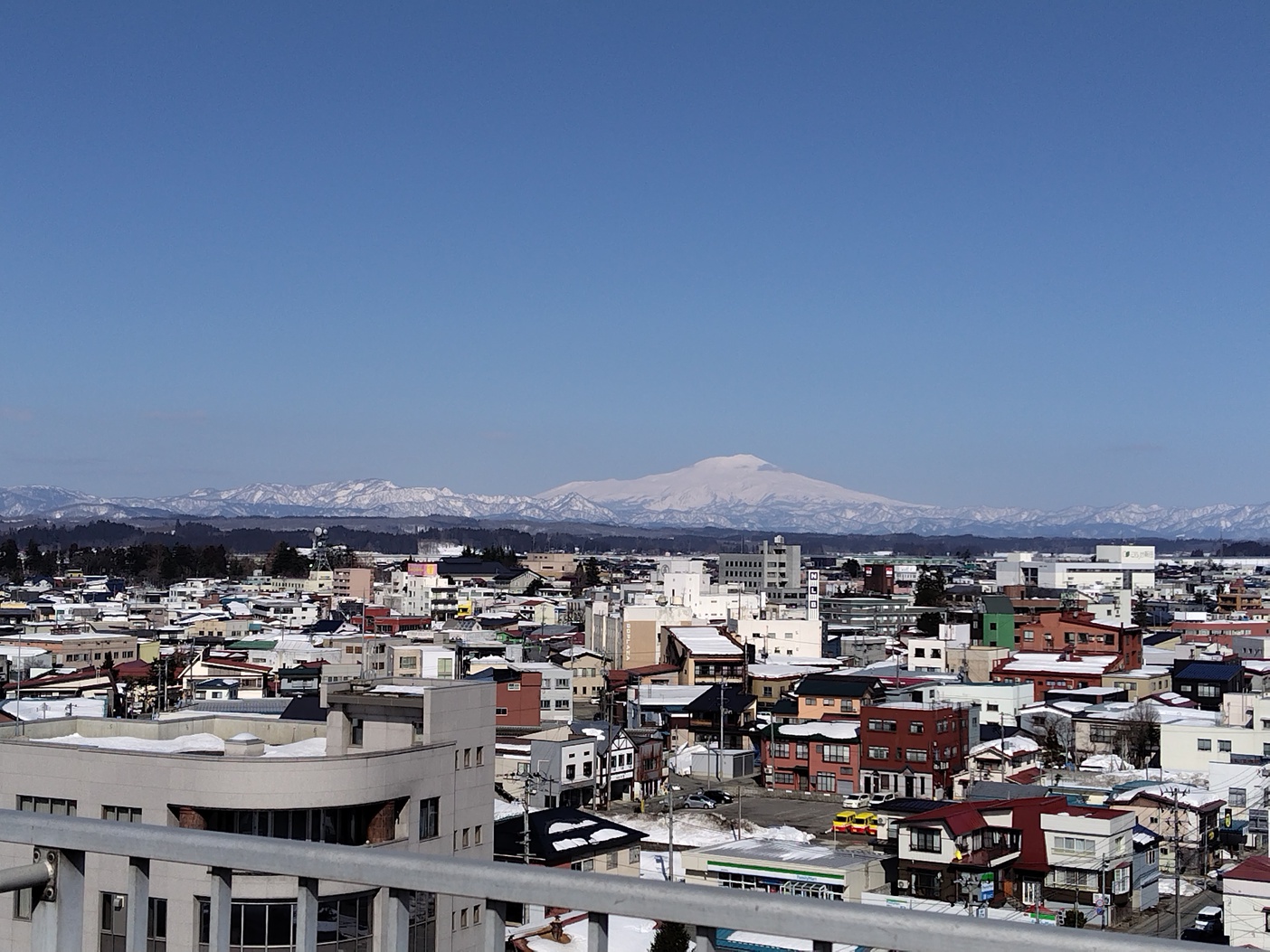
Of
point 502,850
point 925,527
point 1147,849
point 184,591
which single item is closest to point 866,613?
point 184,591

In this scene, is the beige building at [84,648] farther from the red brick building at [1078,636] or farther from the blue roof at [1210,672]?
the blue roof at [1210,672]

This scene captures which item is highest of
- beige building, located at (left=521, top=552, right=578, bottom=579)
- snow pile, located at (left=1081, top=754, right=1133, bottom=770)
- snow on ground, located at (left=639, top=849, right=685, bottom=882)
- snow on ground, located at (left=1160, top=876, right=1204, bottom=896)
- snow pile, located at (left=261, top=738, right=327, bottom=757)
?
snow pile, located at (left=261, top=738, right=327, bottom=757)

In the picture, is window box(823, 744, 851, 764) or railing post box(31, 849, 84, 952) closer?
railing post box(31, 849, 84, 952)

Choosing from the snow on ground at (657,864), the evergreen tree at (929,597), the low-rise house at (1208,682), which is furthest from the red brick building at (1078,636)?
the snow on ground at (657,864)

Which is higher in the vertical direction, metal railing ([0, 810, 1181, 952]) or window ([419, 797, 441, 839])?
metal railing ([0, 810, 1181, 952])

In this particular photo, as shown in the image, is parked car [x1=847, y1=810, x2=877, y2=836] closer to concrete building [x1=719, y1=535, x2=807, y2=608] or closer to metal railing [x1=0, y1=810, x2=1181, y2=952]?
metal railing [x1=0, y1=810, x2=1181, y2=952]

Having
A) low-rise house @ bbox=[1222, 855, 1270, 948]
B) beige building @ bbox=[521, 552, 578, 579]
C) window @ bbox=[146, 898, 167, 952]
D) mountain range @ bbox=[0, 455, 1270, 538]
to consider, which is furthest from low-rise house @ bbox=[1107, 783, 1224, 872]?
mountain range @ bbox=[0, 455, 1270, 538]

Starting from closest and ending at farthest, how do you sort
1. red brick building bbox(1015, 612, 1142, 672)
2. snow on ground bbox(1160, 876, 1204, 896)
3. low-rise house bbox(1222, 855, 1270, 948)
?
low-rise house bbox(1222, 855, 1270, 948), snow on ground bbox(1160, 876, 1204, 896), red brick building bbox(1015, 612, 1142, 672)

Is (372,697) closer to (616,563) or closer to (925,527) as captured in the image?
(616,563)

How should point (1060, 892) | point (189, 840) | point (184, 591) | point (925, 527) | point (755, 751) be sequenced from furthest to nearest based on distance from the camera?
point (925, 527) < point (184, 591) < point (755, 751) < point (1060, 892) < point (189, 840)
